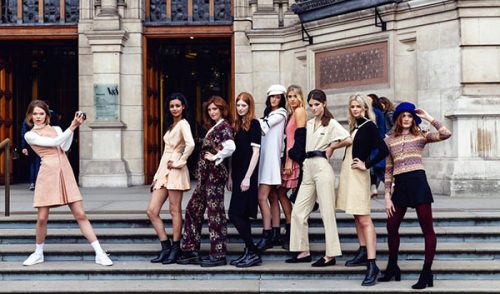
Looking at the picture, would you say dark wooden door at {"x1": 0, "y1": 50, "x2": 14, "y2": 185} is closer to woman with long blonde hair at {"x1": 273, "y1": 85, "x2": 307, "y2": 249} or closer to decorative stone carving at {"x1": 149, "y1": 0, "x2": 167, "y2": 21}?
decorative stone carving at {"x1": 149, "y1": 0, "x2": 167, "y2": 21}

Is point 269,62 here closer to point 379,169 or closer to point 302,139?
point 379,169

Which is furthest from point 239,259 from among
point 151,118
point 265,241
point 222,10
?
point 222,10

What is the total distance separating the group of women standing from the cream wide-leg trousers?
1 cm

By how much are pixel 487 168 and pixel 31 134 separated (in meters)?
7.65

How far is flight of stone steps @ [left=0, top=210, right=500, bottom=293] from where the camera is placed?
6.59m

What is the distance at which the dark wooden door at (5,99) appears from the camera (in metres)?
15.5

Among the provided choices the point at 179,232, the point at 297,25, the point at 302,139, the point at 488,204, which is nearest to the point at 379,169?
the point at 488,204

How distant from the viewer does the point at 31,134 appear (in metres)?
7.10

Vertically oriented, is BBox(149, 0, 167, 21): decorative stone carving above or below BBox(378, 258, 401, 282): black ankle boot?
above

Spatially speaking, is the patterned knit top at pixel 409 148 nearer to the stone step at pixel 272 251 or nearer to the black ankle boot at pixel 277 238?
the stone step at pixel 272 251

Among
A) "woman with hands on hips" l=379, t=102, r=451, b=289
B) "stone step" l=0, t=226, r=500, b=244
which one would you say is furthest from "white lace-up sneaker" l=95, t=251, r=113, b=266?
"woman with hands on hips" l=379, t=102, r=451, b=289

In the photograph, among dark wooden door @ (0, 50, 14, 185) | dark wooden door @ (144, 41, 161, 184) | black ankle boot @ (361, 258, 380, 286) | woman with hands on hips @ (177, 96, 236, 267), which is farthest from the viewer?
dark wooden door @ (0, 50, 14, 185)

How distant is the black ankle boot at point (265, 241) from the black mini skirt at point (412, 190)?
1801mm

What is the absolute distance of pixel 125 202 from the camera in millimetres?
10555
